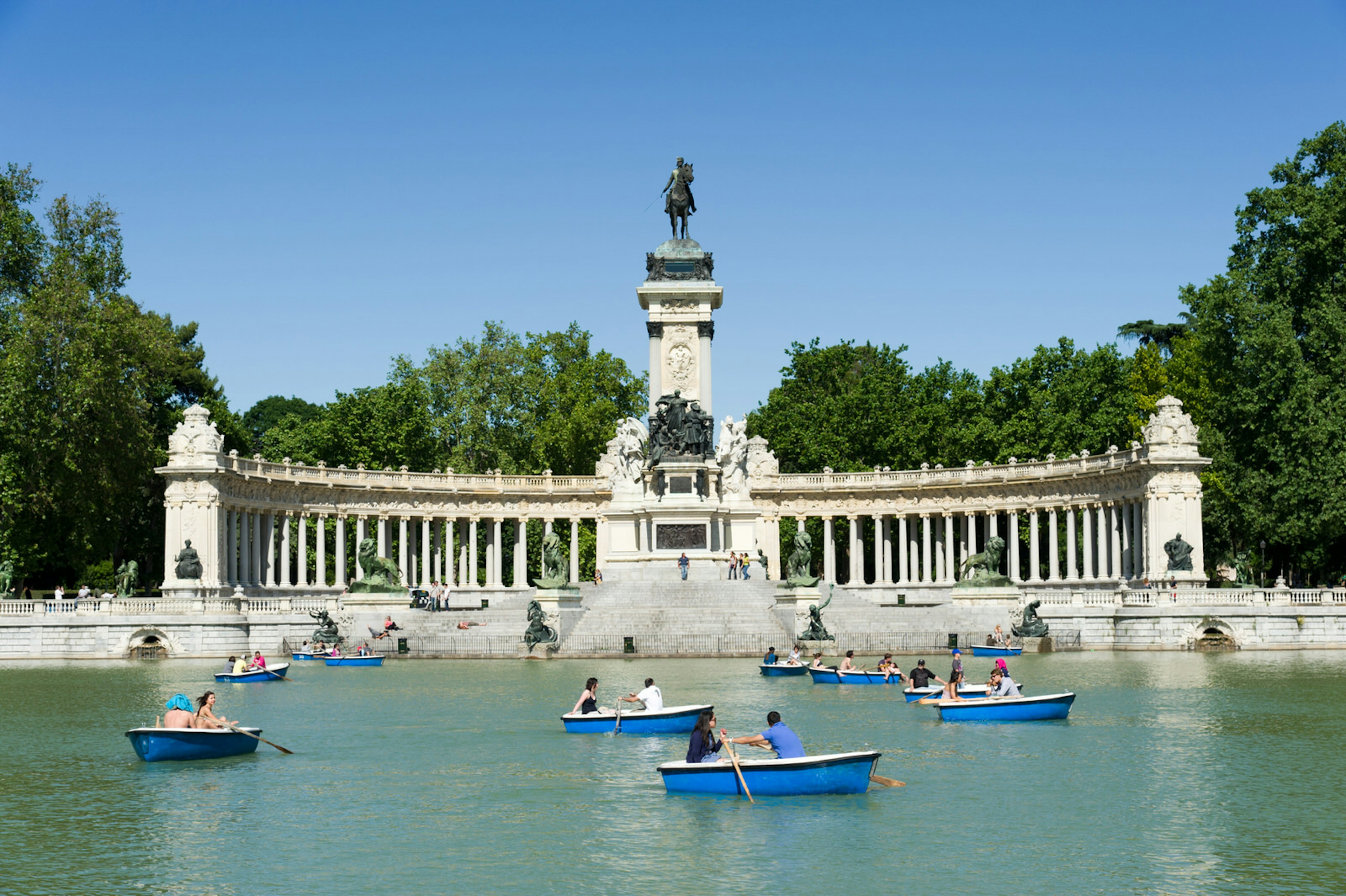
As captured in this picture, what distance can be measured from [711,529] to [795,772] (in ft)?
159

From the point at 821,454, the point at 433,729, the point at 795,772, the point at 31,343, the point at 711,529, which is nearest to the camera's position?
the point at 795,772

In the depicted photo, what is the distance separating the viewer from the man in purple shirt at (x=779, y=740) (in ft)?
70.2

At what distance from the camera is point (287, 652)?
52.8m

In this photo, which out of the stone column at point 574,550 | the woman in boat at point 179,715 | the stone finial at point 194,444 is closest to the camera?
the woman in boat at point 179,715

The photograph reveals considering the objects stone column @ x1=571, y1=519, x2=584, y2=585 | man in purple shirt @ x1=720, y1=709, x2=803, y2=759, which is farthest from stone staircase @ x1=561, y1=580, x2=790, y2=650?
man in purple shirt @ x1=720, y1=709, x2=803, y2=759

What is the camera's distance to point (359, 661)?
47.8 m

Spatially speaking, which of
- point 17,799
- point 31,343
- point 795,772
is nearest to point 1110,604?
point 795,772

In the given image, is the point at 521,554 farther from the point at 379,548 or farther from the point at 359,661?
the point at 359,661

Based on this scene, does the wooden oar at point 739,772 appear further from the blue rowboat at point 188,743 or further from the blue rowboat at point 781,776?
the blue rowboat at point 188,743

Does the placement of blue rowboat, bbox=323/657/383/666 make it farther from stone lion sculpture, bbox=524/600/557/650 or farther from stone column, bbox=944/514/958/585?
stone column, bbox=944/514/958/585

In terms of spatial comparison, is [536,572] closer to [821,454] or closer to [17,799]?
[821,454]

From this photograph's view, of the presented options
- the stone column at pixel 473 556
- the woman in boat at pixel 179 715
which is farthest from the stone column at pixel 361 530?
the woman in boat at pixel 179 715

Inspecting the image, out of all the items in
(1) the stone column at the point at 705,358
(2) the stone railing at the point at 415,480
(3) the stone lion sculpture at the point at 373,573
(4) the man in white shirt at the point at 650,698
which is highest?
(1) the stone column at the point at 705,358

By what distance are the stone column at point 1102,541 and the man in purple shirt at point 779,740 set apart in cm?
5538
